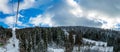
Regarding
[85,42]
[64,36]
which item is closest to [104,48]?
[85,42]

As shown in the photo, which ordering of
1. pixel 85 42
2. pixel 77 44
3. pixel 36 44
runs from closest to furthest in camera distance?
pixel 36 44, pixel 77 44, pixel 85 42

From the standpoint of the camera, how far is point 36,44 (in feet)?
349

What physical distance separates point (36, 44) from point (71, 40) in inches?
1057

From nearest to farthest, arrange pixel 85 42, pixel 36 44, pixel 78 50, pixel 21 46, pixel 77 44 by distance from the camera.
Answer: pixel 21 46 < pixel 36 44 < pixel 78 50 < pixel 77 44 < pixel 85 42

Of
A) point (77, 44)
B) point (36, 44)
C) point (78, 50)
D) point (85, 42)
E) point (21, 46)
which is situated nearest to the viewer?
point (21, 46)

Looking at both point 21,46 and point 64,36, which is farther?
point 64,36

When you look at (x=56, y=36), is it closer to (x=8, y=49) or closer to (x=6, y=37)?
(x=6, y=37)

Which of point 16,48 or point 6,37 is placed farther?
point 6,37

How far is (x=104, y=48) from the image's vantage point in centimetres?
13225

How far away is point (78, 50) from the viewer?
119 metres

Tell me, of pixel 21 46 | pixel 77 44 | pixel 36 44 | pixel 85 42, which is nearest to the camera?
pixel 21 46

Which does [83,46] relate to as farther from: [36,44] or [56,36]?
[36,44]

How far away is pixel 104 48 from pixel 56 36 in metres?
22.2

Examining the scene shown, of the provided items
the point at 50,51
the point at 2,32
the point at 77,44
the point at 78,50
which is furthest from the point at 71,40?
the point at 2,32
